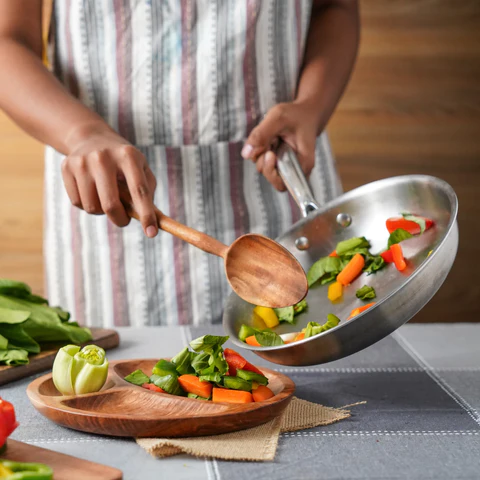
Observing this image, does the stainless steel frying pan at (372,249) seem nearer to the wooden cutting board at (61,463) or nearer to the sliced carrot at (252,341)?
the sliced carrot at (252,341)

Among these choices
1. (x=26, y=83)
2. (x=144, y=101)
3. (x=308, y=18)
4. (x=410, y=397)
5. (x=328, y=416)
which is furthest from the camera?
(x=308, y=18)

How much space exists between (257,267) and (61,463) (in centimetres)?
39

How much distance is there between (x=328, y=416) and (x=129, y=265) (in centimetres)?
72

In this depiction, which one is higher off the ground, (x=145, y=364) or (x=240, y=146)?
(x=240, y=146)

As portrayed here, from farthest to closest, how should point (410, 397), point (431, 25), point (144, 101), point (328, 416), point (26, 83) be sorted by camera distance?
point (431, 25) < point (144, 101) < point (26, 83) < point (410, 397) < point (328, 416)

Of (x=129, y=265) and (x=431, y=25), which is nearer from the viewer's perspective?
(x=129, y=265)

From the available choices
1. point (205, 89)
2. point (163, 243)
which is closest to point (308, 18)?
point (205, 89)

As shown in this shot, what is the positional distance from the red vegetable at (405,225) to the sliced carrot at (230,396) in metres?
0.34

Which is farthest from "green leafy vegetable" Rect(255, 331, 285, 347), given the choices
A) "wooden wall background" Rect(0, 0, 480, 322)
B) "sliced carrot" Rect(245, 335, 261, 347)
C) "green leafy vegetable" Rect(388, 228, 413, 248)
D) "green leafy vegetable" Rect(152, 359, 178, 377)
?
"wooden wall background" Rect(0, 0, 480, 322)

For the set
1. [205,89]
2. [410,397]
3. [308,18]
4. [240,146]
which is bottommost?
[410,397]

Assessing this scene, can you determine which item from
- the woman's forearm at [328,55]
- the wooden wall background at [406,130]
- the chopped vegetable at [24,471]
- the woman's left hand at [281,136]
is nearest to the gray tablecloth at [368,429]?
the chopped vegetable at [24,471]

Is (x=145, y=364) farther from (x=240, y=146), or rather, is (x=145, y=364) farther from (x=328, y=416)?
(x=240, y=146)

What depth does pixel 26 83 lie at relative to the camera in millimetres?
1284

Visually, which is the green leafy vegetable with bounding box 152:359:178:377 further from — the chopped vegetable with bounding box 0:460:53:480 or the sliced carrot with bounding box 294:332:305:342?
the chopped vegetable with bounding box 0:460:53:480
